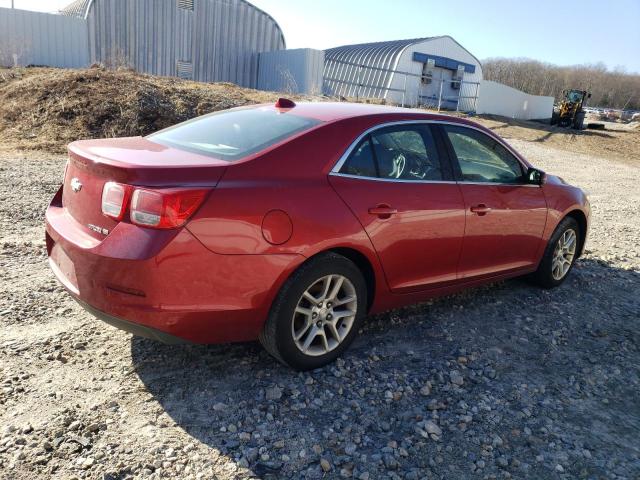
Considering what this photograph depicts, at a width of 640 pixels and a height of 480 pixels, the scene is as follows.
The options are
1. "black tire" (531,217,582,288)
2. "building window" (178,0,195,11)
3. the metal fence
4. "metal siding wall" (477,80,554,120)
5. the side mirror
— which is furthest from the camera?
"metal siding wall" (477,80,554,120)

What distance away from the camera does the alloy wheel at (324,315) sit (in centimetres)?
326

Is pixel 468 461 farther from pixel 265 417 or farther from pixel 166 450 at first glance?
pixel 166 450

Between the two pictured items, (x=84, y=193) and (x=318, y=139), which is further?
(x=318, y=139)

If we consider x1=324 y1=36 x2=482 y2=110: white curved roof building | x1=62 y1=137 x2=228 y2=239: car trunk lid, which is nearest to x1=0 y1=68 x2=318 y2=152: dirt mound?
x1=62 y1=137 x2=228 y2=239: car trunk lid

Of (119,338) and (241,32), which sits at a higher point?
(241,32)

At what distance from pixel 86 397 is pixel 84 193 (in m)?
1.13

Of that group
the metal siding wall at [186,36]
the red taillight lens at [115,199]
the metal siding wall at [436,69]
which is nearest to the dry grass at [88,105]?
the metal siding wall at [186,36]

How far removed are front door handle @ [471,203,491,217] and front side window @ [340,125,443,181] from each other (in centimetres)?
39

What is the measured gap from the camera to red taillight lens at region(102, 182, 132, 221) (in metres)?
2.77

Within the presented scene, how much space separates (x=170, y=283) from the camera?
2723mm

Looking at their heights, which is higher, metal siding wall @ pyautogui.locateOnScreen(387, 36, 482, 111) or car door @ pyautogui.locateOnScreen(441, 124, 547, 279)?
metal siding wall @ pyautogui.locateOnScreen(387, 36, 482, 111)

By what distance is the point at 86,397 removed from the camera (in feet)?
9.65

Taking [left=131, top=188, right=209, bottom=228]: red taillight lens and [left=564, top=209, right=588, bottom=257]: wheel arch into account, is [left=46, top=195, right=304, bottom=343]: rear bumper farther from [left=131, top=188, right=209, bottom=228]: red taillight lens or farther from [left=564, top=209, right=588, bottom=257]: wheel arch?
[left=564, top=209, right=588, bottom=257]: wheel arch

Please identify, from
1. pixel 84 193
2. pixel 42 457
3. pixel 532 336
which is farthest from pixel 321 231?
pixel 532 336
